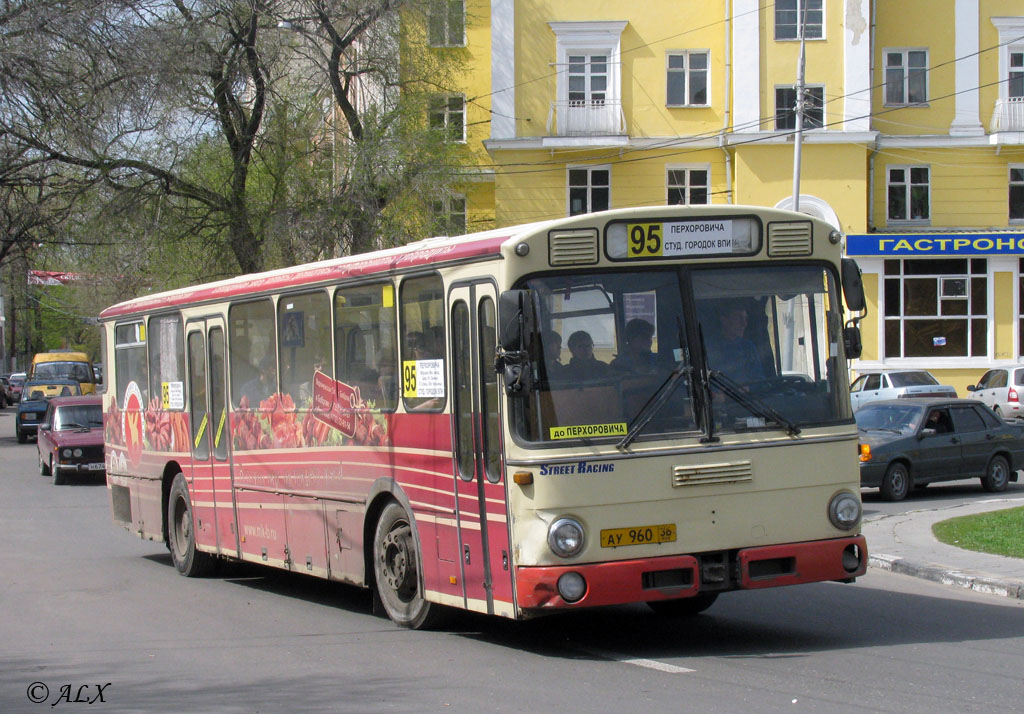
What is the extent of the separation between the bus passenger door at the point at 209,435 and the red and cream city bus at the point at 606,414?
313 cm

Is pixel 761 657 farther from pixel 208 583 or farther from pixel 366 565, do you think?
pixel 208 583

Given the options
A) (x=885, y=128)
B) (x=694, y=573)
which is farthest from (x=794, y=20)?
(x=694, y=573)

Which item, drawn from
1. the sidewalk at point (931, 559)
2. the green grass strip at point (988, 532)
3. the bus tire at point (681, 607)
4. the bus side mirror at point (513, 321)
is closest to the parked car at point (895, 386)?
the green grass strip at point (988, 532)

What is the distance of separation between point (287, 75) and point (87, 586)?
20.8 meters

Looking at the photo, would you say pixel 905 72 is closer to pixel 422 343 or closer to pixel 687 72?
pixel 687 72

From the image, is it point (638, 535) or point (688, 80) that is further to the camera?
point (688, 80)

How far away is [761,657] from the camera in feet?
26.9

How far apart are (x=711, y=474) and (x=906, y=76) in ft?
118

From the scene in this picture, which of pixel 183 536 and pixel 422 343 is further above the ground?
pixel 422 343

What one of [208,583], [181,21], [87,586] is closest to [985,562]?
[208,583]

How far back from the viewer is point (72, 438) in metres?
25.5

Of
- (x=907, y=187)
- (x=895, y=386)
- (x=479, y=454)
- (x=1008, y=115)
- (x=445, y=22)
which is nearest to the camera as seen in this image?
(x=479, y=454)

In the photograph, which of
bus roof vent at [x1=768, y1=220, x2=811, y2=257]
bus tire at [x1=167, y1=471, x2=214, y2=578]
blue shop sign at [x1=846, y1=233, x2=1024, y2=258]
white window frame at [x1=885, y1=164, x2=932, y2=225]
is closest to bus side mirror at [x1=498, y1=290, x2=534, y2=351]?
bus roof vent at [x1=768, y1=220, x2=811, y2=257]

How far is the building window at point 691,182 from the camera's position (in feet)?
135
